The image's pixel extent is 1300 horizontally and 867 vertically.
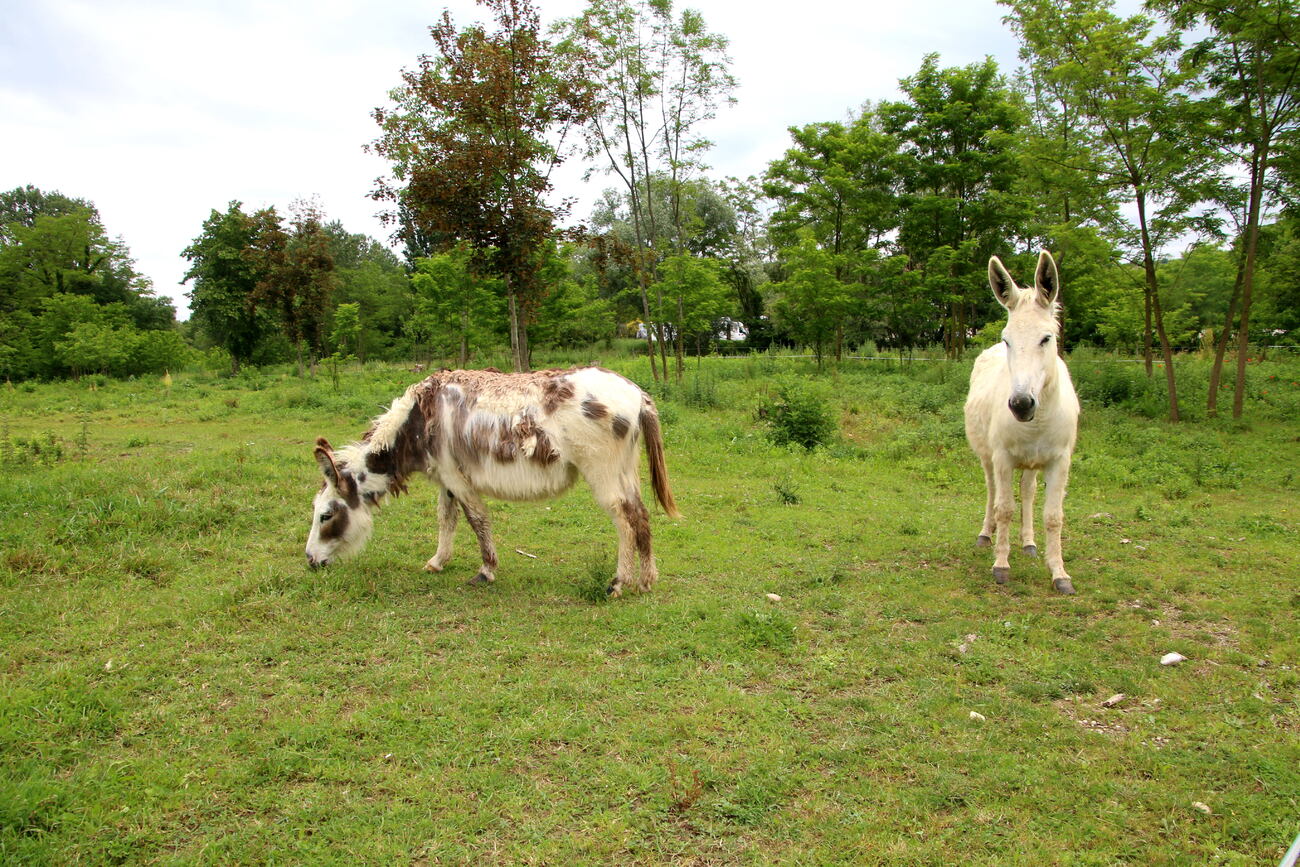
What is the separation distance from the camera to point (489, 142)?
14.3 m

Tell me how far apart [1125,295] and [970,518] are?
15.7m

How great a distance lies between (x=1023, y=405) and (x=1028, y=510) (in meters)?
2.29

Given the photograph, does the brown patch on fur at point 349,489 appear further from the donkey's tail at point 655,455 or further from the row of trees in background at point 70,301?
the row of trees in background at point 70,301

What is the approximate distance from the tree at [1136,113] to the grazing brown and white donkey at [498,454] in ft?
48.4

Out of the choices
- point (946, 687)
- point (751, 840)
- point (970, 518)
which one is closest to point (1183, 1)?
point (970, 518)

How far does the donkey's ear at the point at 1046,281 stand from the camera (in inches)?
210

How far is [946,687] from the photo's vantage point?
4.29 m

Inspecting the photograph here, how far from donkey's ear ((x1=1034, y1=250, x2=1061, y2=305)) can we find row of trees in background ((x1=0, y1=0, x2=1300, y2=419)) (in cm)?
1146

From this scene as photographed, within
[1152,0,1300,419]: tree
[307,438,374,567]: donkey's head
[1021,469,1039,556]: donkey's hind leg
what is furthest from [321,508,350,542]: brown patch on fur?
[1152,0,1300,419]: tree

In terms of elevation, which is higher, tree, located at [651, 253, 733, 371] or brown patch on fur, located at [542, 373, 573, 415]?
tree, located at [651, 253, 733, 371]

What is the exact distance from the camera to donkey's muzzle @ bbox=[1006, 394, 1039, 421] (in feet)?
17.0

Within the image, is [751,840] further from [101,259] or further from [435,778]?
[101,259]

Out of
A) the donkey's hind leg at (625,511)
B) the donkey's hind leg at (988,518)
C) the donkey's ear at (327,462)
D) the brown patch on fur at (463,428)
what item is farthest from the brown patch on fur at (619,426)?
the donkey's hind leg at (988,518)

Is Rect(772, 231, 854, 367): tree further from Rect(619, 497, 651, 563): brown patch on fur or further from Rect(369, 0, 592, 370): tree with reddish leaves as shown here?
Rect(619, 497, 651, 563): brown patch on fur
